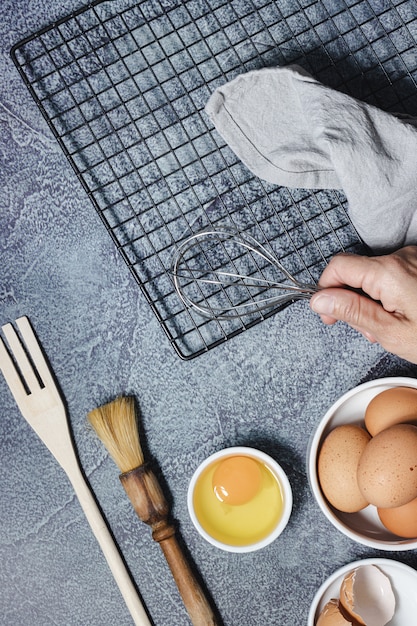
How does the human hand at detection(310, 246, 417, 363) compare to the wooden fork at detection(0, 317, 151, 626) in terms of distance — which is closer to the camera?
the human hand at detection(310, 246, 417, 363)

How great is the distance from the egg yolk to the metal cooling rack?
157 mm

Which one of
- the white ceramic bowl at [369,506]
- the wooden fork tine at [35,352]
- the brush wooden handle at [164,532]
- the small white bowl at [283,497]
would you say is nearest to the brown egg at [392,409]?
the white ceramic bowl at [369,506]

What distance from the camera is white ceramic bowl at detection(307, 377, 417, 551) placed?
2.58 feet

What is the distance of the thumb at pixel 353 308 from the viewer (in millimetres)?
730

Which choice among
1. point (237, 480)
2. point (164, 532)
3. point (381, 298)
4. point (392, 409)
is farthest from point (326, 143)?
point (164, 532)

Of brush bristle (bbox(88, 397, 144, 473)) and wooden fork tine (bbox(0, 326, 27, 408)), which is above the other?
wooden fork tine (bbox(0, 326, 27, 408))

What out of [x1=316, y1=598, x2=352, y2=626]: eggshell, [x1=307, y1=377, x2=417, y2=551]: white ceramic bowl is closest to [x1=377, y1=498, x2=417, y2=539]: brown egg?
[x1=307, y1=377, x2=417, y2=551]: white ceramic bowl

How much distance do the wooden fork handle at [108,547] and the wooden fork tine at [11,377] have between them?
0.41 feet

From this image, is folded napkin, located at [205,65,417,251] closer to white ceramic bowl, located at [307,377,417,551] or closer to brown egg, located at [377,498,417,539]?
white ceramic bowl, located at [307,377,417,551]

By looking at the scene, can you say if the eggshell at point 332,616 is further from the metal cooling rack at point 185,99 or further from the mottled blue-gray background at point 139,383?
the metal cooling rack at point 185,99

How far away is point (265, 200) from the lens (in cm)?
86

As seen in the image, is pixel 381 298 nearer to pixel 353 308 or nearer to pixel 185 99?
pixel 353 308

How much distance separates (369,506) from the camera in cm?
84

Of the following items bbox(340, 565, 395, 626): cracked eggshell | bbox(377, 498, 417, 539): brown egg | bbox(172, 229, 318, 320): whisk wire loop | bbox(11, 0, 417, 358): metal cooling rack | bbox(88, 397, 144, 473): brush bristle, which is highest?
bbox(11, 0, 417, 358): metal cooling rack
